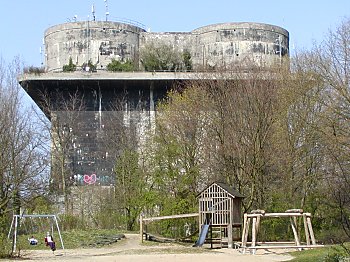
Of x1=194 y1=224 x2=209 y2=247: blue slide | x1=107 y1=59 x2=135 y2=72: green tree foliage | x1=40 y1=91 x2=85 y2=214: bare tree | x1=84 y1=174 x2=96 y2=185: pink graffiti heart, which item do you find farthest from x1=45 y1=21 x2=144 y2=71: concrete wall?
x1=194 y1=224 x2=209 y2=247: blue slide

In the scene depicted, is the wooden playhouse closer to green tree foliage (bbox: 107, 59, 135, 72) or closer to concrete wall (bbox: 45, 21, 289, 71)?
green tree foliage (bbox: 107, 59, 135, 72)

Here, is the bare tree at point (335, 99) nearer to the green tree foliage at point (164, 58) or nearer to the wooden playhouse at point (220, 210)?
the wooden playhouse at point (220, 210)

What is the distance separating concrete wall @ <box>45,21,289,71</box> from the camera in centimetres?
6053

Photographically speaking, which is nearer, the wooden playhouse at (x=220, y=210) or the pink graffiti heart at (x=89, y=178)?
the wooden playhouse at (x=220, y=210)

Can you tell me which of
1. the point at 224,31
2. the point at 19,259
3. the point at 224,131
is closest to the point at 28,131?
the point at 224,131

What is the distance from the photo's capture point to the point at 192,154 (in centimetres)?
4025

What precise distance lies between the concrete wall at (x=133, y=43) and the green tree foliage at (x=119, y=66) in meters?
1.44

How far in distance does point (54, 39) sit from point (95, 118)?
9.39m

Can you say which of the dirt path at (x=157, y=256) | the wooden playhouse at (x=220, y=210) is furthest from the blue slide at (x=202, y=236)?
the dirt path at (x=157, y=256)

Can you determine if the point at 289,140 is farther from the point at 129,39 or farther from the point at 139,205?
the point at 129,39

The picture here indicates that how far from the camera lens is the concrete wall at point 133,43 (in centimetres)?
6053

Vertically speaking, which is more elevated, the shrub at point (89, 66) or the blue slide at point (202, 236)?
the shrub at point (89, 66)

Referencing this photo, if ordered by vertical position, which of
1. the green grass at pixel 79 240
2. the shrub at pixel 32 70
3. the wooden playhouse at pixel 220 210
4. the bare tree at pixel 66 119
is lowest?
the green grass at pixel 79 240

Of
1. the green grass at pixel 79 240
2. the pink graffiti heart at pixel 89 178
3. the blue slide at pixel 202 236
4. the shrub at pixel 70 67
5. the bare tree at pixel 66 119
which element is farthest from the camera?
the shrub at pixel 70 67
